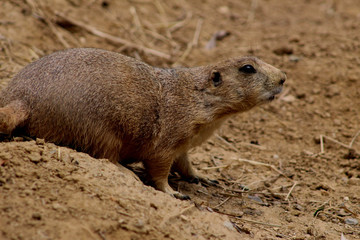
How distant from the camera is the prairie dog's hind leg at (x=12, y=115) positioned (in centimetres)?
392

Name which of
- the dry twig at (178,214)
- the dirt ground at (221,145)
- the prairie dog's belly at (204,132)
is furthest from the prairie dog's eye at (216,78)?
the dry twig at (178,214)

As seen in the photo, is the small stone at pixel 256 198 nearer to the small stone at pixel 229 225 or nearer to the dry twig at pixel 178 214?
the small stone at pixel 229 225

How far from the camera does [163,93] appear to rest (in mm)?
4828

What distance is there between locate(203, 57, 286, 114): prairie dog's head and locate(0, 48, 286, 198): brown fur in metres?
0.01

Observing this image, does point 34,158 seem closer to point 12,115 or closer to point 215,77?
point 12,115

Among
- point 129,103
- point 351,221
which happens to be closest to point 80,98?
point 129,103

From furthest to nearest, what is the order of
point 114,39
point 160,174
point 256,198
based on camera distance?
point 114,39, point 256,198, point 160,174

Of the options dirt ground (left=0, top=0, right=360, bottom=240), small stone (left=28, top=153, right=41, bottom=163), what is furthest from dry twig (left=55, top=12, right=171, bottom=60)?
small stone (left=28, top=153, right=41, bottom=163)

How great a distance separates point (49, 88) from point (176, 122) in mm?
1351

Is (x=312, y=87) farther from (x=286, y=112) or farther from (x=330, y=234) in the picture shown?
(x=330, y=234)

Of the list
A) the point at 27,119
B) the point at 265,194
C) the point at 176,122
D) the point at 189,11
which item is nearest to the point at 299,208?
the point at 265,194

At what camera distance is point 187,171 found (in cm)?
529

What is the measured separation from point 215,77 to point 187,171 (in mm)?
1189

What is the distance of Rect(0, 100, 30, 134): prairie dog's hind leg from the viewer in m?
3.92
